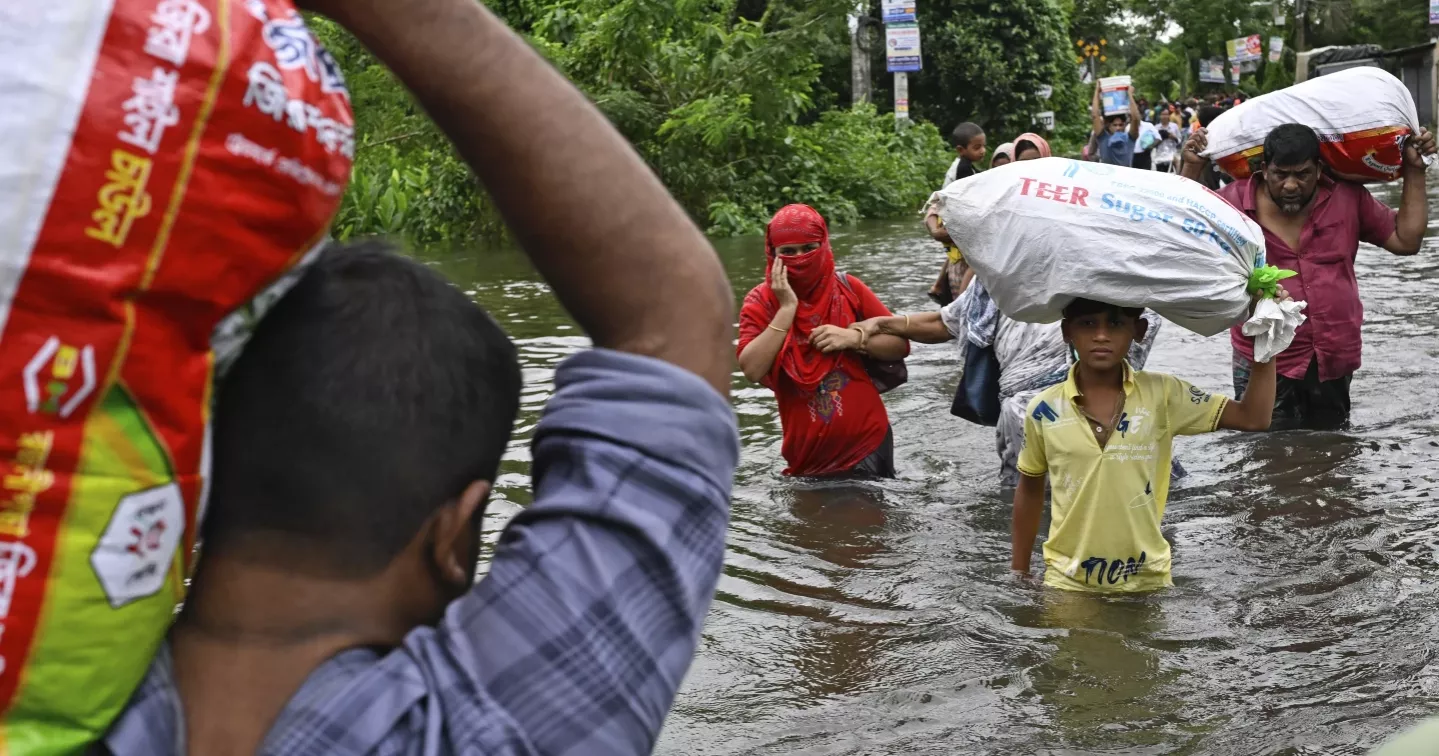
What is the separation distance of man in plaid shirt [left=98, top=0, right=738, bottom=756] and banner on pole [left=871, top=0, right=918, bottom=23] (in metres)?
24.5

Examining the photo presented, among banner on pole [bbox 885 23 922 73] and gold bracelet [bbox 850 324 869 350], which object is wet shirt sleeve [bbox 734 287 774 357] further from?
banner on pole [bbox 885 23 922 73]

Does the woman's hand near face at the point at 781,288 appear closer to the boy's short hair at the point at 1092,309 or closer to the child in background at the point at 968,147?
the boy's short hair at the point at 1092,309

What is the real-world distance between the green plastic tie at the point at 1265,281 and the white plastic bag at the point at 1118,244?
26 millimetres

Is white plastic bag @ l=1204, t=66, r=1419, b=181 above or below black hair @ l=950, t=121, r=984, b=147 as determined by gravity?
above

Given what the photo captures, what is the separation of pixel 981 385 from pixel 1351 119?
Answer: 2.05 m

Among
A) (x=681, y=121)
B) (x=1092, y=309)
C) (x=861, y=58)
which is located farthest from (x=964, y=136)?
(x=861, y=58)

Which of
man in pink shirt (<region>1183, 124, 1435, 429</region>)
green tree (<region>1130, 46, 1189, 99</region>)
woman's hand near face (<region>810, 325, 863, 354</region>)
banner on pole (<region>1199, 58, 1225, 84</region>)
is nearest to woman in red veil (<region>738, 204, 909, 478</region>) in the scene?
woman's hand near face (<region>810, 325, 863, 354</region>)

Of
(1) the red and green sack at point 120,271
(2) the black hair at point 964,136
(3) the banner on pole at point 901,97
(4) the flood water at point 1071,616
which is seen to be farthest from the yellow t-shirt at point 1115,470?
(3) the banner on pole at point 901,97

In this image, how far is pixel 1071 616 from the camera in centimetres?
485

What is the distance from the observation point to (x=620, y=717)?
1.18 meters

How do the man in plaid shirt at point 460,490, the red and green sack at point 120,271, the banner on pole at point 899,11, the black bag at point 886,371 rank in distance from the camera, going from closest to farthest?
the red and green sack at point 120,271, the man in plaid shirt at point 460,490, the black bag at point 886,371, the banner on pole at point 899,11

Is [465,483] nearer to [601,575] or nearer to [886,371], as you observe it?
[601,575]

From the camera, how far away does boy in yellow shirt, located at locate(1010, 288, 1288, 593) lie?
4.73 m

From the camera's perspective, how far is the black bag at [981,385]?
21.6 ft
